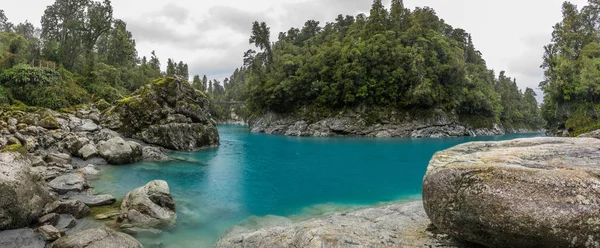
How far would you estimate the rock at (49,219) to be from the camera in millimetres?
9344

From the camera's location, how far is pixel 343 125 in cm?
6259

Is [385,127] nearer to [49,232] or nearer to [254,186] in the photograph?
[254,186]

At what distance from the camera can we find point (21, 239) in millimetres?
8266

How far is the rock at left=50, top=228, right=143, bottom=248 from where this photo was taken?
289 inches

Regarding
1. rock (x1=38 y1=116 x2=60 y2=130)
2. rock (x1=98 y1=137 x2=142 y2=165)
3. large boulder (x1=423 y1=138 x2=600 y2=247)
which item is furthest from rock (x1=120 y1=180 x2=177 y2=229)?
rock (x1=38 y1=116 x2=60 y2=130)

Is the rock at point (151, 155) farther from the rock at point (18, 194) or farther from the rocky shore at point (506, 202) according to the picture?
the rocky shore at point (506, 202)

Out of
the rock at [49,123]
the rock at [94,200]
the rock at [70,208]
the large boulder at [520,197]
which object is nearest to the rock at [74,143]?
the rock at [49,123]

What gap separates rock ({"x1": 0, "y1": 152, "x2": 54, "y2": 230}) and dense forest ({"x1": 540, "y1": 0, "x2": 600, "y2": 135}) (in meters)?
55.8

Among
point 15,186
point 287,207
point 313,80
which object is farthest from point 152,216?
point 313,80

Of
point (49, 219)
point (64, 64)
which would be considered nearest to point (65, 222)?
point (49, 219)

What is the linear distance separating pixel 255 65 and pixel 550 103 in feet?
191

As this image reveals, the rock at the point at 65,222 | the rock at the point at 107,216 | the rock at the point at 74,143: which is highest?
the rock at the point at 74,143

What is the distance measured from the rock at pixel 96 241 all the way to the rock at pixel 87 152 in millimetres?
14671

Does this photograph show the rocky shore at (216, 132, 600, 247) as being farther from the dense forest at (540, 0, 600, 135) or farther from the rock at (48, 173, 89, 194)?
the dense forest at (540, 0, 600, 135)
